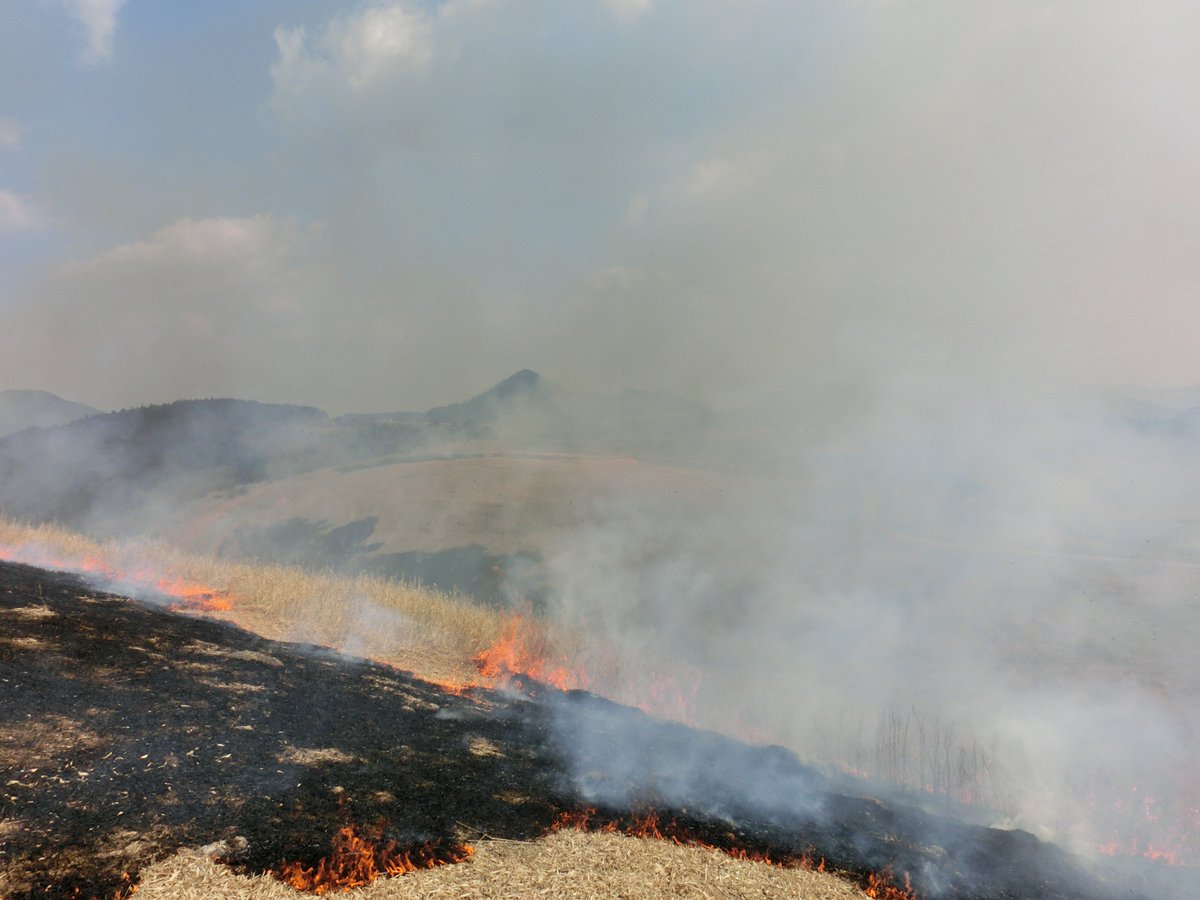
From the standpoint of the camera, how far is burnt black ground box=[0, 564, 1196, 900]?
218 inches

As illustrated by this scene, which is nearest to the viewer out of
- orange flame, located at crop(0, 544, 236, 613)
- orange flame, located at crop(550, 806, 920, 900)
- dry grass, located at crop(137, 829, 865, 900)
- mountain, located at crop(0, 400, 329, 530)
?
dry grass, located at crop(137, 829, 865, 900)

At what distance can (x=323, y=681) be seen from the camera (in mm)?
10156

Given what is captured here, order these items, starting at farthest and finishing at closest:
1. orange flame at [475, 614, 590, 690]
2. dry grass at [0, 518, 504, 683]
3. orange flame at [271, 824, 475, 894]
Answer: orange flame at [475, 614, 590, 690] → dry grass at [0, 518, 504, 683] → orange flame at [271, 824, 475, 894]

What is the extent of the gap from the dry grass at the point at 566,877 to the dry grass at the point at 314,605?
7461 millimetres

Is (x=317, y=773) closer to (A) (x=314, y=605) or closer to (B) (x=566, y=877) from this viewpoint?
(B) (x=566, y=877)

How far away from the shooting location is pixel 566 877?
5.63m

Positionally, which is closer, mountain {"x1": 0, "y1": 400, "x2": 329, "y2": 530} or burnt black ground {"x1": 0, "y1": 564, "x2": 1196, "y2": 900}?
burnt black ground {"x1": 0, "y1": 564, "x2": 1196, "y2": 900}

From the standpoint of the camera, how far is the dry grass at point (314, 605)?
45.4 feet

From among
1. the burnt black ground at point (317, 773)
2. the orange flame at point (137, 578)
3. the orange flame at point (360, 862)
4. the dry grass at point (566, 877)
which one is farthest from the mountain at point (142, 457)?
the dry grass at point (566, 877)

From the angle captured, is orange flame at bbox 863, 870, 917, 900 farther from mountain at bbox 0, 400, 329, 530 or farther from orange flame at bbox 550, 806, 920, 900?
mountain at bbox 0, 400, 329, 530

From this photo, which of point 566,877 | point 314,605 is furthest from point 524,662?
point 566,877

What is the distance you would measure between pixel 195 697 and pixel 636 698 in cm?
918

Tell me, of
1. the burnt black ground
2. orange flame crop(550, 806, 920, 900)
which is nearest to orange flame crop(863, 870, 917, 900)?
orange flame crop(550, 806, 920, 900)

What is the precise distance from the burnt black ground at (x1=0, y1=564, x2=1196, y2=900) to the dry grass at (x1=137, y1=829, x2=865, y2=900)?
0.94ft
